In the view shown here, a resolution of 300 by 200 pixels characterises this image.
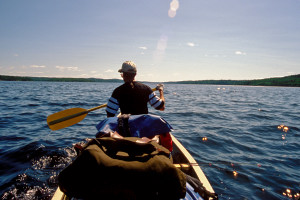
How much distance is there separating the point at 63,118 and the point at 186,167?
383cm

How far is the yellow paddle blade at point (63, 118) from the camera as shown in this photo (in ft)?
15.9

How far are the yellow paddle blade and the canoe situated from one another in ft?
8.41

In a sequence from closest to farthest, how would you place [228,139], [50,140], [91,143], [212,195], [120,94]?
[91,143] → [212,195] → [120,94] → [50,140] → [228,139]

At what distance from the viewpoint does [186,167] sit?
138 inches

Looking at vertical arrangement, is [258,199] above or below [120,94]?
below

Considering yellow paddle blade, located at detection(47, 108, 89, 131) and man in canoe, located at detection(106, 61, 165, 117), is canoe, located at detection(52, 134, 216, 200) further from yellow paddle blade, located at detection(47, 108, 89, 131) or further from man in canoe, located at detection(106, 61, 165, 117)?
yellow paddle blade, located at detection(47, 108, 89, 131)

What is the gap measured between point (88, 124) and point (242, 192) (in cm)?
852

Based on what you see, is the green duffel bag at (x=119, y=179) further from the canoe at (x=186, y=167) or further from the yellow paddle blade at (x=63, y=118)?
the yellow paddle blade at (x=63, y=118)

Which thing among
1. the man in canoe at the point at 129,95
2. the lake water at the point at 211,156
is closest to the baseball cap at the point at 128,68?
the man in canoe at the point at 129,95

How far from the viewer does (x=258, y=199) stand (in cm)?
399

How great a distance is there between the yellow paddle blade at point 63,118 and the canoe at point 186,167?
2564 mm

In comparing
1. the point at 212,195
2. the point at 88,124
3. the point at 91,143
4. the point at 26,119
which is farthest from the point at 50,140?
the point at 212,195

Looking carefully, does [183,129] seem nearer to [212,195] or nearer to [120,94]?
[120,94]

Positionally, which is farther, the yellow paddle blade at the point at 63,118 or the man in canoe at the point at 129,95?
the yellow paddle blade at the point at 63,118
